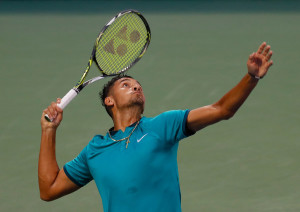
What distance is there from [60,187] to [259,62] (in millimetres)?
Answer: 1374

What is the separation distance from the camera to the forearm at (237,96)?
3.48 meters

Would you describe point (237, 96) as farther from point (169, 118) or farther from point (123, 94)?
point (123, 94)

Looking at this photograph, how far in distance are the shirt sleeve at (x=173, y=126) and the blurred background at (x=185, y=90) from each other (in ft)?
6.89

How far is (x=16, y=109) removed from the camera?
24.9 feet

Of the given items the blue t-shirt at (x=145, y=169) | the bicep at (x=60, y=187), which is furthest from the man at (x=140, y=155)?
the bicep at (x=60, y=187)

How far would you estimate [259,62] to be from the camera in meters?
3.48

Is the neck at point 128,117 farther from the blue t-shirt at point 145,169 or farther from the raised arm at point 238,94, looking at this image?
the raised arm at point 238,94

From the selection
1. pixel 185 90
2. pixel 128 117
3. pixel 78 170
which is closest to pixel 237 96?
pixel 128 117

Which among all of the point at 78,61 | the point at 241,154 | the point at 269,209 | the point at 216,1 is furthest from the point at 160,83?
the point at 216,1

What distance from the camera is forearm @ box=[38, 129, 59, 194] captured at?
4.08m

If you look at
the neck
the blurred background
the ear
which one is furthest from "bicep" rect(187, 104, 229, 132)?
the blurred background

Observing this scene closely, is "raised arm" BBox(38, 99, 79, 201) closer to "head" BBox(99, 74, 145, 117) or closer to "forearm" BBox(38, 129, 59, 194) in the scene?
"forearm" BBox(38, 129, 59, 194)

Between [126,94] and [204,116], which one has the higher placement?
[126,94]

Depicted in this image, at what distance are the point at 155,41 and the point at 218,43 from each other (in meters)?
0.82
